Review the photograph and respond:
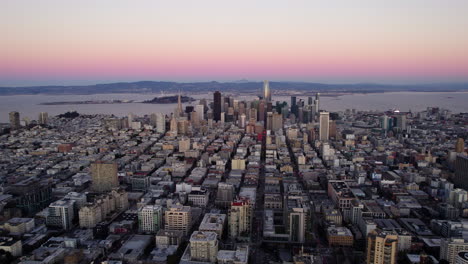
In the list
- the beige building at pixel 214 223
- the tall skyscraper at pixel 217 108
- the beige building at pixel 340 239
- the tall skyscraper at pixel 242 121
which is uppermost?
the tall skyscraper at pixel 217 108

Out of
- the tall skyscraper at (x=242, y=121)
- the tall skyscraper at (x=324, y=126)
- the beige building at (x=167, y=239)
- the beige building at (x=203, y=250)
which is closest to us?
the beige building at (x=203, y=250)

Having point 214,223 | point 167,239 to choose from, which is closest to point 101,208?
point 167,239

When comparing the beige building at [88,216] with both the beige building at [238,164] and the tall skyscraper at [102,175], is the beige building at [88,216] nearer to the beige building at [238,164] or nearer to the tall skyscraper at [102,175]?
the tall skyscraper at [102,175]

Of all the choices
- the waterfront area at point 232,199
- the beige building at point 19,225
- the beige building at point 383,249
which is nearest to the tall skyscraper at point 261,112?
the waterfront area at point 232,199

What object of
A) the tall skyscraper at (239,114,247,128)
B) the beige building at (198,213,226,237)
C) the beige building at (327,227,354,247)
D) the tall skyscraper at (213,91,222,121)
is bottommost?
the beige building at (327,227,354,247)

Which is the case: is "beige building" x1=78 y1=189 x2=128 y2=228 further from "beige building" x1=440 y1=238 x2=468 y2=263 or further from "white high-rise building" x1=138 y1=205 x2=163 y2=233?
"beige building" x1=440 y1=238 x2=468 y2=263

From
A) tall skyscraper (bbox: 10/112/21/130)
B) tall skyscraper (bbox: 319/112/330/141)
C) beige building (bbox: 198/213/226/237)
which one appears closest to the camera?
beige building (bbox: 198/213/226/237)

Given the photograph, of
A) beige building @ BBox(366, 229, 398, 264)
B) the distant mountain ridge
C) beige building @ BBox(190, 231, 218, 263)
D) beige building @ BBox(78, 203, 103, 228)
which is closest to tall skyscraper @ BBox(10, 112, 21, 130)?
beige building @ BBox(78, 203, 103, 228)

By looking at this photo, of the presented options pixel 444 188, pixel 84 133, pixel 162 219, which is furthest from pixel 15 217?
pixel 84 133

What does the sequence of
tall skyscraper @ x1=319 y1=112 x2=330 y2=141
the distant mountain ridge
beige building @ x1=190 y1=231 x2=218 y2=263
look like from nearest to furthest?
beige building @ x1=190 y1=231 x2=218 y2=263
tall skyscraper @ x1=319 y1=112 x2=330 y2=141
the distant mountain ridge

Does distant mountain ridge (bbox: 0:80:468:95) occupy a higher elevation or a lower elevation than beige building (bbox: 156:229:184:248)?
higher
